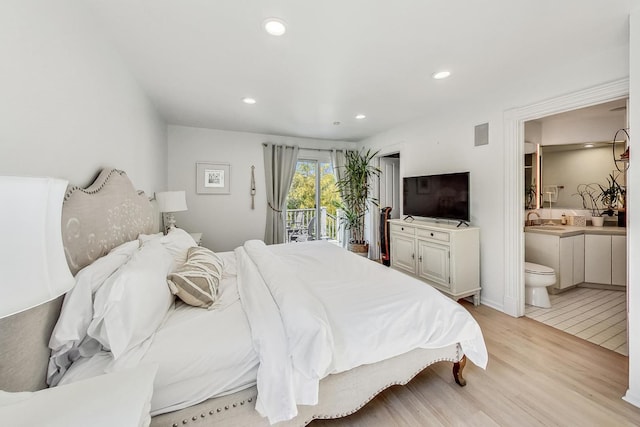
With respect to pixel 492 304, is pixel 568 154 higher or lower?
higher

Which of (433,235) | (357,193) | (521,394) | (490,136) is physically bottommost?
(521,394)

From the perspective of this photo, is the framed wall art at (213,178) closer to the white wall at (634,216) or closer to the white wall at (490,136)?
the white wall at (490,136)

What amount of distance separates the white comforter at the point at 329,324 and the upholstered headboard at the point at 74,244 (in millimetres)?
782

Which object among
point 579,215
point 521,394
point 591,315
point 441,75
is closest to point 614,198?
point 579,215

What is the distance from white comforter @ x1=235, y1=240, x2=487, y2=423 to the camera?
3.79 ft

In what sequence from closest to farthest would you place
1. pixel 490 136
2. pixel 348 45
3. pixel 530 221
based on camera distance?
pixel 348 45 < pixel 490 136 < pixel 530 221

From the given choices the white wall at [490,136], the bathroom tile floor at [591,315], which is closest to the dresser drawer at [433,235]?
the white wall at [490,136]

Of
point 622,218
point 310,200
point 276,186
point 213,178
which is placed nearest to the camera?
point 622,218

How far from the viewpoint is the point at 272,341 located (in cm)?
120

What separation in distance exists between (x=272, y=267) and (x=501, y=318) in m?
2.46

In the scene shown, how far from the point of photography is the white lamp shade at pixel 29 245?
1.54ft

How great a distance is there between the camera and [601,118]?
3568 mm

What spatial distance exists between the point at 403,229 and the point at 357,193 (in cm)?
136

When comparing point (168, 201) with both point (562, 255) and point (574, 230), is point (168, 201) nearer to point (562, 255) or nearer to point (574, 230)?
point (562, 255)
